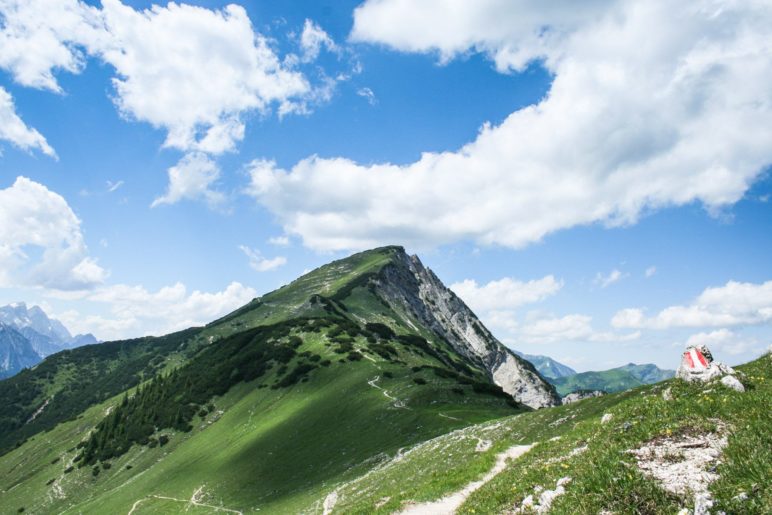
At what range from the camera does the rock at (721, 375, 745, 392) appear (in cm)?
1611

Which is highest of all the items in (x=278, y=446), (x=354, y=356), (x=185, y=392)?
(x=354, y=356)

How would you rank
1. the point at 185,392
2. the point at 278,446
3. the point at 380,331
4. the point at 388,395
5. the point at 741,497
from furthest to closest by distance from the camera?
the point at 380,331, the point at 185,392, the point at 388,395, the point at 278,446, the point at 741,497

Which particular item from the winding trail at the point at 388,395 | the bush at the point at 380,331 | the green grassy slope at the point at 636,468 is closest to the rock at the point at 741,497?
the green grassy slope at the point at 636,468

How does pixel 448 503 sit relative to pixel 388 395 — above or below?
below

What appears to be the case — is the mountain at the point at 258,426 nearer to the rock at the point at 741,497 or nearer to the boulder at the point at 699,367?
the boulder at the point at 699,367

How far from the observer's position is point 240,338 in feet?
531

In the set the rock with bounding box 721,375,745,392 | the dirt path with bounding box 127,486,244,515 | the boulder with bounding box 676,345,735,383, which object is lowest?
the dirt path with bounding box 127,486,244,515

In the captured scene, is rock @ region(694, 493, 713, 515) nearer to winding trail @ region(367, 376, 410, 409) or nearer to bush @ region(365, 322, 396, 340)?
winding trail @ region(367, 376, 410, 409)

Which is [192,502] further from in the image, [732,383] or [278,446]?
[732,383]

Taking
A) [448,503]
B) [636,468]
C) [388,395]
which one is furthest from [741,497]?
[388,395]

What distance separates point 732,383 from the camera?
16.5 metres

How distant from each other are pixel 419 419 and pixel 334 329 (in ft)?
236

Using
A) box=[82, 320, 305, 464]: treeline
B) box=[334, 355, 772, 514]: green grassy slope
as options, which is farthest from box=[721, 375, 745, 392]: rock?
box=[82, 320, 305, 464]: treeline

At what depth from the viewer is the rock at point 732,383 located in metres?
16.1
